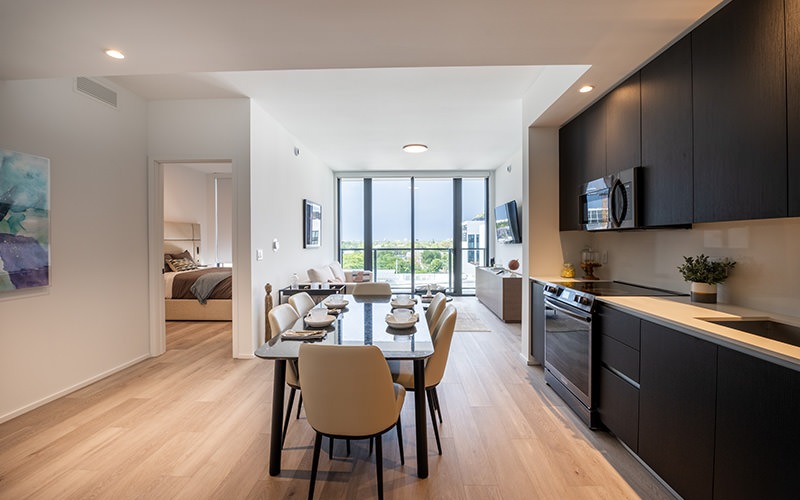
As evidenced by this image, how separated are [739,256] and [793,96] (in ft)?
3.31

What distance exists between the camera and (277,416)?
6.53 ft

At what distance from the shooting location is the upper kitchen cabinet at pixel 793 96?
144 centimetres

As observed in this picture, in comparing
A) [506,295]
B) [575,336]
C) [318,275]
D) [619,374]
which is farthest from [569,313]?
[318,275]

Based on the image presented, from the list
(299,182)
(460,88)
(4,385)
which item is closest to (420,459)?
(4,385)

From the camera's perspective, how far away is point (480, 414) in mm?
2719

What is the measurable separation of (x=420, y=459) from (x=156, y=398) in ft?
7.62

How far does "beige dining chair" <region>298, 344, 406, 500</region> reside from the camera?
5.29 feet

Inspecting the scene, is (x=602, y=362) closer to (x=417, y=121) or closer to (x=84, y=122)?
(x=417, y=121)

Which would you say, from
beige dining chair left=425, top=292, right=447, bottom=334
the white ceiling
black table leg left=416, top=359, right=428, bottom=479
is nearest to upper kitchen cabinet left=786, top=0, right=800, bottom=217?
the white ceiling

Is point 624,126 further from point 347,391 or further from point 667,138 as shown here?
point 347,391

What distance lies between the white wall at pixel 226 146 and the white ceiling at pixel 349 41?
37cm

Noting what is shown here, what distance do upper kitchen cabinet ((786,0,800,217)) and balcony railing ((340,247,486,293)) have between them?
6.85 metres

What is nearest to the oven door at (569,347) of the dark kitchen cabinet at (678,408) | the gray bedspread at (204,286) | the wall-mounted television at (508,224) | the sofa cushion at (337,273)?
the dark kitchen cabinet at (678,408)

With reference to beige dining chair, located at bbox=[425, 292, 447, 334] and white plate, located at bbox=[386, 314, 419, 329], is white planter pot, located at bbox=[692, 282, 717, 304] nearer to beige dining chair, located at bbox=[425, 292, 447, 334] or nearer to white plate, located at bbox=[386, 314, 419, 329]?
beige dining chair, located at bbox=[425, 292, 447, 334]
